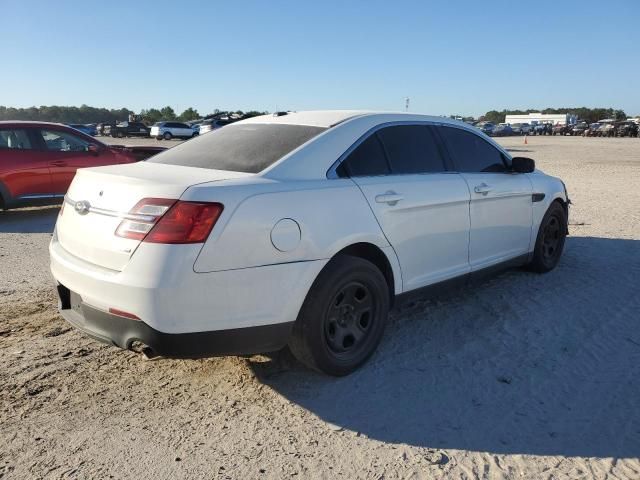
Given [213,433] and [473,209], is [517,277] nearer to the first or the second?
[473,209]

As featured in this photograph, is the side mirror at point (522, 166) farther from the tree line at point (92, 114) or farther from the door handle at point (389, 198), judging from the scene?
the tree line at point (92, 114)

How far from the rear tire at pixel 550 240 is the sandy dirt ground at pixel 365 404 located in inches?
35.1

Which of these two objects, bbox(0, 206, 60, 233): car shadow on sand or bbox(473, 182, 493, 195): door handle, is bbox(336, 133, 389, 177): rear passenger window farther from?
bbox(0, 206, 60, 233): car shadow on sand

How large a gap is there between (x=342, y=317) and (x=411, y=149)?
4.70ft

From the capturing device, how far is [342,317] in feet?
11.7

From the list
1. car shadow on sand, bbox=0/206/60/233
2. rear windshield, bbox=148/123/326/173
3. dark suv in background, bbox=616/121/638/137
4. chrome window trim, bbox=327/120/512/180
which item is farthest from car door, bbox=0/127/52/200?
dark suv in background, bbox=616/121/638/137

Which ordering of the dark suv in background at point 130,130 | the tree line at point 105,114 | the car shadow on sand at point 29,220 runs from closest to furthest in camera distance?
the car shadow on sand at point 29,220 → the dark suv in background at point 130,130 → the tree line at point 105,114

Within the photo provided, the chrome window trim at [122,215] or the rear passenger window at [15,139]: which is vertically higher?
the rear passenger window at [15,139]

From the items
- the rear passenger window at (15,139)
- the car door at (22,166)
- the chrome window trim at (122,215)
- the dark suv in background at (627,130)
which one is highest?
the rear passenger window at (15,139)

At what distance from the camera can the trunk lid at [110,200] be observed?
2959 millimetres

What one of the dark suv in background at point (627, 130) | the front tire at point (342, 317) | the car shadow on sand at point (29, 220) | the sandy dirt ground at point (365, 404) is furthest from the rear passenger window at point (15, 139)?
the dark suv in background at point (627, 130)

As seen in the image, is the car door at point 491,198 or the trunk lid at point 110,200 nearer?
the trunk lid at point 110,200

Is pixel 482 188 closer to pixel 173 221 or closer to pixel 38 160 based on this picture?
pixel 173 221

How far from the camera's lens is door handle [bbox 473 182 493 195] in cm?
454
